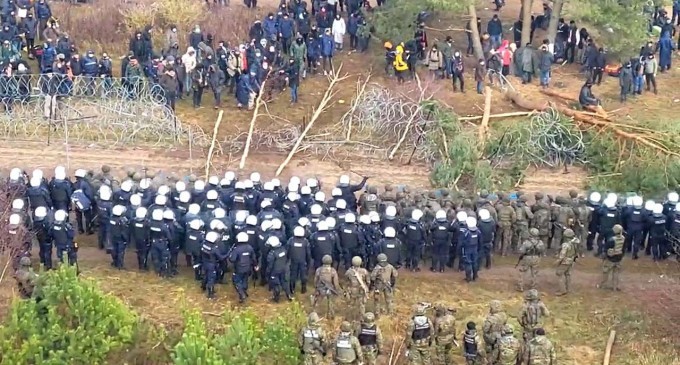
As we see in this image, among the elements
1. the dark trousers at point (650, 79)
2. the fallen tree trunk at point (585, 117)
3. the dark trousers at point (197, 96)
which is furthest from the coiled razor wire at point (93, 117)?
the dark trousers at point (650, 79)

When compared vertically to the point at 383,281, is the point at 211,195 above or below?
above

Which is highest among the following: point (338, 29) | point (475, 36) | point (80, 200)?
point (338, 29)

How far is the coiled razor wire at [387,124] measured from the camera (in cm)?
2327

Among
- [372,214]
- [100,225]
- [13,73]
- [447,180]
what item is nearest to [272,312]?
[372,214]

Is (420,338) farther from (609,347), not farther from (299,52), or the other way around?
(299,52)

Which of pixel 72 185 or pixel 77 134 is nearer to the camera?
pixel 72 185

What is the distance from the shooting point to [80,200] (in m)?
19.6

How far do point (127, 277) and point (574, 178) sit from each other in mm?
9368

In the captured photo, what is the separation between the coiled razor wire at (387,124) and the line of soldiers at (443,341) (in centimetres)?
734

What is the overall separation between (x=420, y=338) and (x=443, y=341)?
0.41 metres

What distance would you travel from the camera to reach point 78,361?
1491 centimetres

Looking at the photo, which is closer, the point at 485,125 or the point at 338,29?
the point at 485,125

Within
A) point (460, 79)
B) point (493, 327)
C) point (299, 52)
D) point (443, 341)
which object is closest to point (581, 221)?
point (493, 327)

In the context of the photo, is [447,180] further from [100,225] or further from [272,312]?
[100,225]
